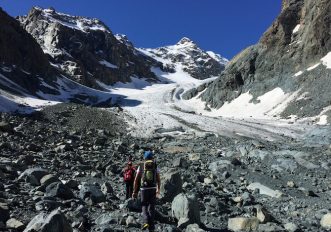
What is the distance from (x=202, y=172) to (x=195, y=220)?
30.0 ft

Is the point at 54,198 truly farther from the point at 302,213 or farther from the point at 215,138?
the point at 215,138

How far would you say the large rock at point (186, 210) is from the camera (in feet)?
39.0

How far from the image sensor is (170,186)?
47.2 ft

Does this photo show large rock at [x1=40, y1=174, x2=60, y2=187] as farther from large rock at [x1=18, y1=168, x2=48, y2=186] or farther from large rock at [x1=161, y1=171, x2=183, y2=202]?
large rock at [x1=161, y1=171, x2=183, y2=202]

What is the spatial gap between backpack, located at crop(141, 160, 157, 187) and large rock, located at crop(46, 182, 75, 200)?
110 inches

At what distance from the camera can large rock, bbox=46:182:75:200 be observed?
12.7 m

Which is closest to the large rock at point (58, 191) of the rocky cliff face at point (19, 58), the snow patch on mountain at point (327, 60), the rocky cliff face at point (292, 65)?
the rocky cliff face at point (292, 65)

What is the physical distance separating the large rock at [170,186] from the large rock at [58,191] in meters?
3.09

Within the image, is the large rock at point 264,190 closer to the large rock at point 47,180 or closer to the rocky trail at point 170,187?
the rocky trail at point 170,187

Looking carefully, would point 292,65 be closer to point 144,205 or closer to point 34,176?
point 34,176

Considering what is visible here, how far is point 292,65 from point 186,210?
76599mm

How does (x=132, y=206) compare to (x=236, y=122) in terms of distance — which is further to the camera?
(x=236, y=122)

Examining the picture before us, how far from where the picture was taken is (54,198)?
12.3 m

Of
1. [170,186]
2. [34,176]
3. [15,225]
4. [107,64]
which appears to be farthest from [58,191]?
[107,64]
